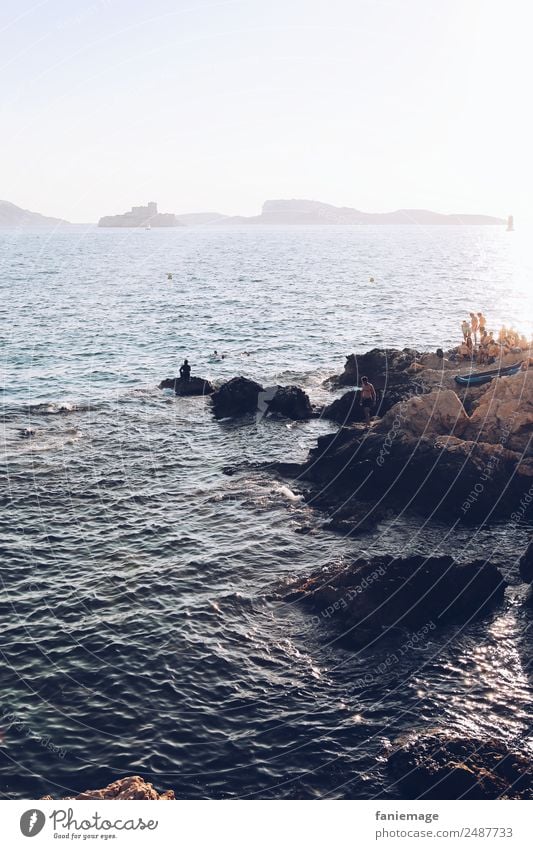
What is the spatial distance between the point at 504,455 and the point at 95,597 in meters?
21.7

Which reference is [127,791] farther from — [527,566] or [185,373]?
[185,373]

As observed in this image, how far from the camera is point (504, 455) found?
127 ft

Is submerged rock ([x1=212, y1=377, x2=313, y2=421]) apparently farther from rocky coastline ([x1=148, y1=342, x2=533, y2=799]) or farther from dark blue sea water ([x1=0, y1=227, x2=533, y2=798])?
dark blue sea water ([x1=0, y1=227, x2=533, y2=798])

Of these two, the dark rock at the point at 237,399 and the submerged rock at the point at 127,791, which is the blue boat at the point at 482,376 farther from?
the submerged rock at the point at 127,791

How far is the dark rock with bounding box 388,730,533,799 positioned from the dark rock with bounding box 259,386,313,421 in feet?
112

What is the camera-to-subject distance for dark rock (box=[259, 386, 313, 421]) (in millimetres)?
54656

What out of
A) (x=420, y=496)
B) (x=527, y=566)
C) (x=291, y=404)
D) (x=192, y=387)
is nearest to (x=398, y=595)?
(x=527, y=566)

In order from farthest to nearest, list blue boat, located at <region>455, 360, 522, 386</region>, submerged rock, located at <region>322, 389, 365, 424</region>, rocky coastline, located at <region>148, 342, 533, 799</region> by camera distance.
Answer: submerged rock, located at <region>322, 389, 365, 424</region>, blue boat, located at <region>455, 360, 522, 386</region>, rocky coastline, located at <region>148, 342, 533, 799</region>

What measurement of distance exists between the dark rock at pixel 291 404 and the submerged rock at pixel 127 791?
36.6 m

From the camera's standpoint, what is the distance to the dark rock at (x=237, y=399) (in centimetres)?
5550

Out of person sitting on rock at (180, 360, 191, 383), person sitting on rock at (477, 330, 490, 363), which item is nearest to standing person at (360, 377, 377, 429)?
person sitting on rock at (477, 330, 490, 363)

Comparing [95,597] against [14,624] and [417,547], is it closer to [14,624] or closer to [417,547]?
[14,624]

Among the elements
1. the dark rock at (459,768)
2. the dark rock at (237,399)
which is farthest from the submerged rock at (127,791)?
the dark rock at (237,399)
